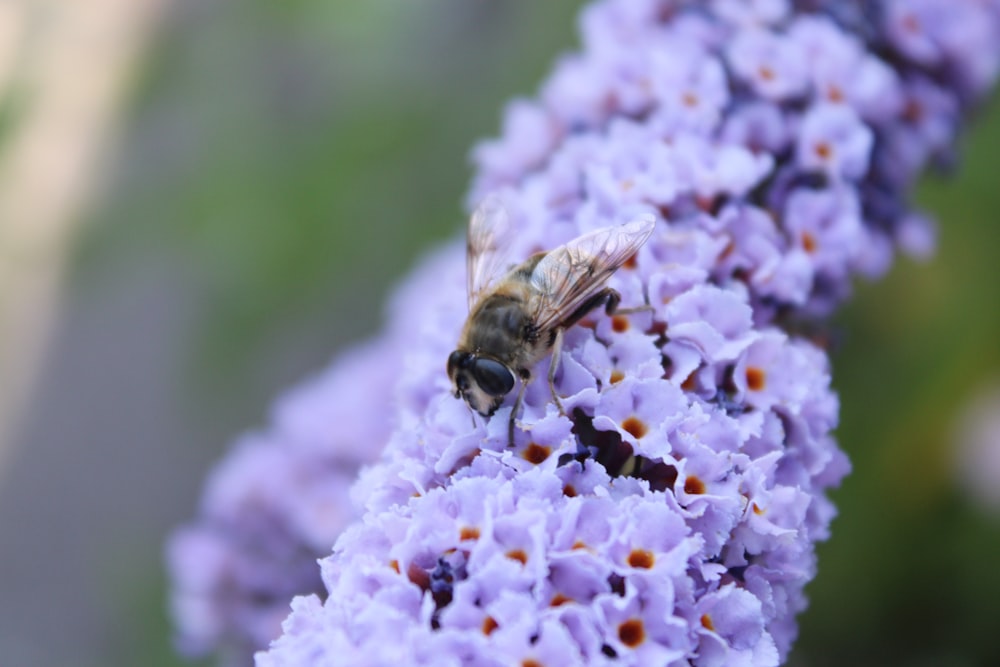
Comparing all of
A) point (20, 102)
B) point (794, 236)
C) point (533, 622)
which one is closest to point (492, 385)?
point (533, 622)

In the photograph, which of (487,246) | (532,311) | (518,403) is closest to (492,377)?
(518,403)

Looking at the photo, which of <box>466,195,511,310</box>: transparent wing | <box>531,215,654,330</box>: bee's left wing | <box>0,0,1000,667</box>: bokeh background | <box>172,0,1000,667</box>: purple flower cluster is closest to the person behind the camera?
<box>172,0,1000,667</box>: purple flower cluster

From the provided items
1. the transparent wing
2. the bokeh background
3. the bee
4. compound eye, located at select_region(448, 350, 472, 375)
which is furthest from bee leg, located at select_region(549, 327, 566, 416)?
the bokeh background

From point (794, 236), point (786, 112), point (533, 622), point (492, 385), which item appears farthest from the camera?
point (786, 112)

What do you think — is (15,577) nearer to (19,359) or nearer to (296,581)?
(19,359)

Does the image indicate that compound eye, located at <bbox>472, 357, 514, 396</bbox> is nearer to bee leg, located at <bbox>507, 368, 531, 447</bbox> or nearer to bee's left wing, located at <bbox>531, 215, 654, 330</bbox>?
bee leg, located at <bbox>507, 368, 531, 447</bbox>
